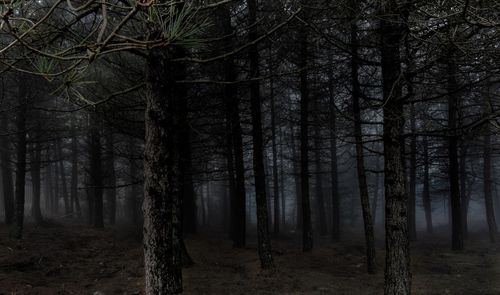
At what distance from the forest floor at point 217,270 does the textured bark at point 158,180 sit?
5.95m

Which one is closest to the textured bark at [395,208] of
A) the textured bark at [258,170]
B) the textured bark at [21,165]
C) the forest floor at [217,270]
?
the forest floor at [217,270]

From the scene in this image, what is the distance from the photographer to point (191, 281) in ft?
38.8

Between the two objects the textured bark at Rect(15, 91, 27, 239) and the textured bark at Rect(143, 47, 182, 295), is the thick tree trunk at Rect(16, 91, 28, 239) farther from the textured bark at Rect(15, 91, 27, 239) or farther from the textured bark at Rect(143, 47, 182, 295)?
the textured bark at Rect(143, 47, 182, 295)

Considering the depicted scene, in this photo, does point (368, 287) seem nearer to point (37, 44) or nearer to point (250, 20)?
point (250, 20)

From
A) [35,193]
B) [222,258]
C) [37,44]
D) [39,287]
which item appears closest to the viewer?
[37,44]

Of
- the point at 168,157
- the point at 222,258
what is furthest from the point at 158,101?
the point at 222,258

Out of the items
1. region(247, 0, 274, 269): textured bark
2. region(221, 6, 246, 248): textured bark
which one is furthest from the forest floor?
region(221, 6, 246, 248): textured bark

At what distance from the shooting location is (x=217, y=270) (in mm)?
13266

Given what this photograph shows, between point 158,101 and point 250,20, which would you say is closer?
point 158,101

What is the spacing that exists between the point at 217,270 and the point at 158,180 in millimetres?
8590

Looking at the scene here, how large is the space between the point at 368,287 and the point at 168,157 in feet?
28.9

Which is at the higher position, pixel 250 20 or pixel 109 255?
pixel 250 20

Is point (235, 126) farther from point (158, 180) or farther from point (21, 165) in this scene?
point (158, 180)

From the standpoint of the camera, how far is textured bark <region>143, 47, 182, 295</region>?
208 inches
